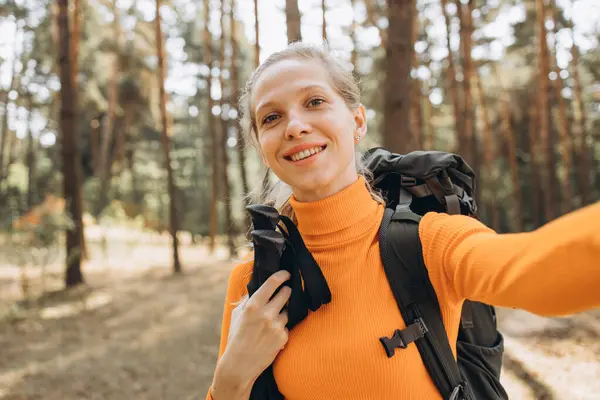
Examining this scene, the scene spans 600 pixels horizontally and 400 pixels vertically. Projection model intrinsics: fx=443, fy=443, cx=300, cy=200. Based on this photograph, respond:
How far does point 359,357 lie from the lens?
1.29 meters

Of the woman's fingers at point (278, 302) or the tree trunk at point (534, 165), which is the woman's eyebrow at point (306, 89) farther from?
the tree trunk at point (534, 165)

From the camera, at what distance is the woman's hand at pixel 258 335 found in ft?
4.67

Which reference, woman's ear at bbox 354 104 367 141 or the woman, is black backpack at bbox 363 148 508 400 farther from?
woman's ear at bbox 354 104 367 141

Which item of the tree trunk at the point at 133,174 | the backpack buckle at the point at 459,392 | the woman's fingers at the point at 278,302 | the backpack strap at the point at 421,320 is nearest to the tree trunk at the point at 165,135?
the woman's fingers at the point at 278,302

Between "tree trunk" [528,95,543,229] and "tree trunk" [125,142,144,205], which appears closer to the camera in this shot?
"tree trunk" [528,95,543,229]

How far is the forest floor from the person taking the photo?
5145 millimetres

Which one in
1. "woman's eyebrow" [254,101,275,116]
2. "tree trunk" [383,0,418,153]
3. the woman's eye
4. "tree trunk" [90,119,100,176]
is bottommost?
the woman's eye

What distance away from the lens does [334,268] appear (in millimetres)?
1485

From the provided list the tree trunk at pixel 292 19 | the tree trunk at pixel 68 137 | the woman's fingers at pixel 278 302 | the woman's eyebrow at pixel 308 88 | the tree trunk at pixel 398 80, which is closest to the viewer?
the woman's fingers at pixel 278 302

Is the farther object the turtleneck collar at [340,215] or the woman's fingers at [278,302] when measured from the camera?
the turtleneck collar at [340,215]

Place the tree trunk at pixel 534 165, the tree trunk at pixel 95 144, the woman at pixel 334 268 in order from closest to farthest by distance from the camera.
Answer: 1. the woman at pixel 334 268
2. the tree trunk at pixel 534 165
3. the tree trunk at pixel 95 144

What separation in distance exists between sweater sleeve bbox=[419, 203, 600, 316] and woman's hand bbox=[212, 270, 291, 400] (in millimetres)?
547

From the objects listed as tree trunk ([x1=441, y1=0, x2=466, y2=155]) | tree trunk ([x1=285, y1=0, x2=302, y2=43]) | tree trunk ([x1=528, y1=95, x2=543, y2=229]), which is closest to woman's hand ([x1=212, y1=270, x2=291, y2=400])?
tree trunk ([x1=285, y1=0, x2=302, y2=43])

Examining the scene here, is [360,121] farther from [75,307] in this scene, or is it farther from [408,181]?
[75,307]
